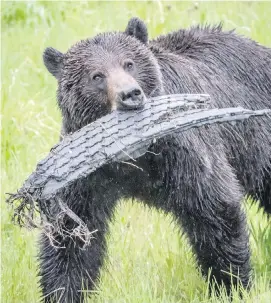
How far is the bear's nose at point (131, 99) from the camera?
4625mm

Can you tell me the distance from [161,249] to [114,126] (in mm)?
1835

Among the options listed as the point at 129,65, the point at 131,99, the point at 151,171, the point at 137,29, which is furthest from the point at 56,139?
the point at 131,99

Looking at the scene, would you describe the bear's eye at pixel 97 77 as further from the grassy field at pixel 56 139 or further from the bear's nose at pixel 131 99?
the grassy field at pixel 56 139

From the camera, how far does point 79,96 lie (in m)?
5.21

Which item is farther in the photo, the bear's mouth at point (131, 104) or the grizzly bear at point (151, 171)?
the grizzly bear at point (151, 171)

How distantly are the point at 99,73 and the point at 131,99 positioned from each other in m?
0.55

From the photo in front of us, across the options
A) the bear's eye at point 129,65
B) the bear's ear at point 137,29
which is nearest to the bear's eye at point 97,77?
the bear's eye at point 129,65

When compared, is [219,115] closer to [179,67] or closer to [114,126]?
[114,126]

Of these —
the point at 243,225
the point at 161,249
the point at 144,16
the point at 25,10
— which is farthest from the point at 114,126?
the point at 25,10

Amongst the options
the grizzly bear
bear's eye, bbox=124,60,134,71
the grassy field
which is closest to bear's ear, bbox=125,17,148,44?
the grizzly bear

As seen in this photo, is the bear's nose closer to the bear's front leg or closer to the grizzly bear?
the grizzly bear

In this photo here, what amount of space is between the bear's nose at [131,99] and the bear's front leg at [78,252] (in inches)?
33.4

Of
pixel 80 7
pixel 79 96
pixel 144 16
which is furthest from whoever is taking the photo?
pixel 80 7

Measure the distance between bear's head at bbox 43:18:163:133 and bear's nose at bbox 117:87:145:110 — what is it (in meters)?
0.23
